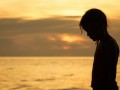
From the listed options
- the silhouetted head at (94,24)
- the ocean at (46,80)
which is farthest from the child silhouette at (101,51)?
the ocean at (46,80)

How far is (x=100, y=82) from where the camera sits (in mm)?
3537

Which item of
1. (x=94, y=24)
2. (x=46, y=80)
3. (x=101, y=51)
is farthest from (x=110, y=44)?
(x=46, y=80)

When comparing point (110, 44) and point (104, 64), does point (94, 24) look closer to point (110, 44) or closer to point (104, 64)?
point (110, 44)

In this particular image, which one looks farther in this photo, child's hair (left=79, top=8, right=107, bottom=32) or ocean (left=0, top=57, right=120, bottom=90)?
ocean (left=0, top=57, right=120, bottom=90)

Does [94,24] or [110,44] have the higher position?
[94,24]

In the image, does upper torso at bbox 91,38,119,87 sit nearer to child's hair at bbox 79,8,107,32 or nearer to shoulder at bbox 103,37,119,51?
shoulder at bbox 103,37,119,51

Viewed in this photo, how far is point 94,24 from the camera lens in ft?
11.7

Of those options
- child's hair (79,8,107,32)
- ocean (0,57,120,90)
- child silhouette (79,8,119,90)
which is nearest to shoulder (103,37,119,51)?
child silhouette (79,8,119,90)

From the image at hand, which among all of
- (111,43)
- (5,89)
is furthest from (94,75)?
(5,89)

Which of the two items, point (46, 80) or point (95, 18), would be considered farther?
point (46, 80)

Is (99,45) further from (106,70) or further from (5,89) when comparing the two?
(5,89)

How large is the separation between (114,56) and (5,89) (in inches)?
1465

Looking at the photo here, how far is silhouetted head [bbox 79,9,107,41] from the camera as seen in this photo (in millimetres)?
3533

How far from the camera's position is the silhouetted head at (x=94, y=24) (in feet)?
11.6
